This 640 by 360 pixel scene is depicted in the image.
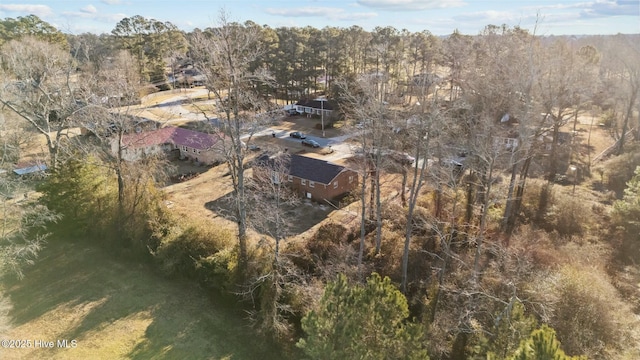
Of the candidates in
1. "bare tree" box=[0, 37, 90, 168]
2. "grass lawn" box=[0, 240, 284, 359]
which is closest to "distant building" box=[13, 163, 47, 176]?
"bare tree" box=[0, 37, 90, 168]

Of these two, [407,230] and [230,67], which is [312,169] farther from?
[230,67]

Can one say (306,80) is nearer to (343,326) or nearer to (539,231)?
(539,231)

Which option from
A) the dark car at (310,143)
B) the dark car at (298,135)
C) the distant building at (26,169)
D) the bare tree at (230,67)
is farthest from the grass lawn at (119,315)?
the dark car at (298,135)

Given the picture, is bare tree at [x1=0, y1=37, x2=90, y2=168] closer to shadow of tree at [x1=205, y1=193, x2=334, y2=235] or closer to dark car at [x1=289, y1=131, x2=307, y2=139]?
shadow of tree at [x1=205, y1=193, x2=334, y2=235]

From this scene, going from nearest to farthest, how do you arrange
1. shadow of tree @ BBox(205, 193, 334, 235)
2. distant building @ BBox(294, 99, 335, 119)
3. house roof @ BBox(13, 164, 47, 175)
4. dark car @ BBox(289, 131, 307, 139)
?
shadow of tree @ BBox(205, 193, 334, 235) → house roof @ BBox(13, 164, 47, 175) → dark car @ BBox(289, 131, 307, 139) → distant building @ BBox(294, 99, 335, 119)

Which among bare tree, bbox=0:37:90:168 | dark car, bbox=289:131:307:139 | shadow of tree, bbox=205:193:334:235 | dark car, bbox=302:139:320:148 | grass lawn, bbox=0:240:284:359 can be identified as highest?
bare tree, bbox=0:37:90:168

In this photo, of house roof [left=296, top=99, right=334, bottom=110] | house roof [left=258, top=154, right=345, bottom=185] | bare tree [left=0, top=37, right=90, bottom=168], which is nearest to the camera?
bare tree [left=0, top=37, right=90, bottom=168]

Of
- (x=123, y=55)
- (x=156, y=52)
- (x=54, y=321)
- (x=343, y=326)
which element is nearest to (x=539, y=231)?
(x=343, y=326)
